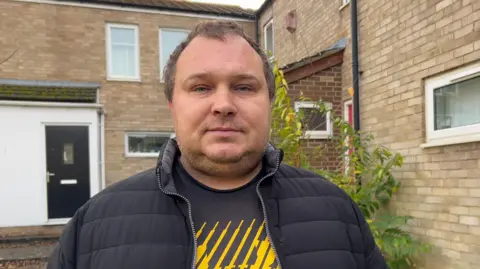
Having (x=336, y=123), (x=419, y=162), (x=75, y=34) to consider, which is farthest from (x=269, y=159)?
(x=75, y=34)

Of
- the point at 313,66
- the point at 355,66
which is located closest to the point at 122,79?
the point at 313,66

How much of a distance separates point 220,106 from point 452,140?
3167 millimetres

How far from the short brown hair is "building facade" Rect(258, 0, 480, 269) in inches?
109

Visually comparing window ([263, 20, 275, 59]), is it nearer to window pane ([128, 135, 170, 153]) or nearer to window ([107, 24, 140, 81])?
window ([107, 24, 140, 81])

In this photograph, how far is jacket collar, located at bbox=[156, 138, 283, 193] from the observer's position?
1.38 meters

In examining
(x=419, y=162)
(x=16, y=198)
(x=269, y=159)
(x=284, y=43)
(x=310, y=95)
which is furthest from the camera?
(x=284, y=43)

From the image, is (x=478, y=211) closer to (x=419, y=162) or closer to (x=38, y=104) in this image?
(x=419, y=162)

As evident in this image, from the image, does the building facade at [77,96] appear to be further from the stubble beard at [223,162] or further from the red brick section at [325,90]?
the stubble beard at [223,162]

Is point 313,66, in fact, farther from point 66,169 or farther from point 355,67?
point 66,169

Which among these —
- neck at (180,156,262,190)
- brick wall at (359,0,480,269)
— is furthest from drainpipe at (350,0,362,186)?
neck at (180,156,262,190)

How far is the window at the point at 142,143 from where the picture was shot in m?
9.45

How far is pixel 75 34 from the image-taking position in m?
9.05

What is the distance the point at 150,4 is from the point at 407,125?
7459mm

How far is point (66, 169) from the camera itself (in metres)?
8.02
